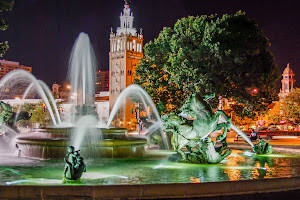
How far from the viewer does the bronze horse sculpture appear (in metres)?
14.1

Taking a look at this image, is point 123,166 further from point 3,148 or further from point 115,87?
point 115,87

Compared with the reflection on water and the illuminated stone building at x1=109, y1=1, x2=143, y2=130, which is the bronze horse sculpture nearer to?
the reflection on water

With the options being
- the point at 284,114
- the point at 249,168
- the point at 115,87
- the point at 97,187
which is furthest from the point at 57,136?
the point at 115,87

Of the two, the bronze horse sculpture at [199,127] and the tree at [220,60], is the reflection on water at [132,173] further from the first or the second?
the tree at [220,60]

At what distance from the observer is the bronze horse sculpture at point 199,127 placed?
1414cm

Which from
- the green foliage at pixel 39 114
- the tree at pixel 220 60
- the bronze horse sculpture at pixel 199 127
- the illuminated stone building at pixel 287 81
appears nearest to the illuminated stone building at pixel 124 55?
the green foliage at pixel 39 114

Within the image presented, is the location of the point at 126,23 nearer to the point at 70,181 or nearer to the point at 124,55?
the point at 124,55

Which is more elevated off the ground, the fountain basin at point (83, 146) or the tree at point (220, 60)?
the tree at point (220, 60)

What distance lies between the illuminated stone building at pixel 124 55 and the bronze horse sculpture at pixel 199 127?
340 ft

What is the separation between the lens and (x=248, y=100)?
29422 mm

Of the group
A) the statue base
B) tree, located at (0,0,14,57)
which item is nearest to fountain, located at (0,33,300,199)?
the statue base

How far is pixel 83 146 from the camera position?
50.5ft

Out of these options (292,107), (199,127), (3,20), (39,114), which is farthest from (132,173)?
(39,114)

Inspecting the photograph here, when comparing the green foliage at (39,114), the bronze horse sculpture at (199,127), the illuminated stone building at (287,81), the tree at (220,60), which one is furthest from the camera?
the illuminated stone building at (287,81)
